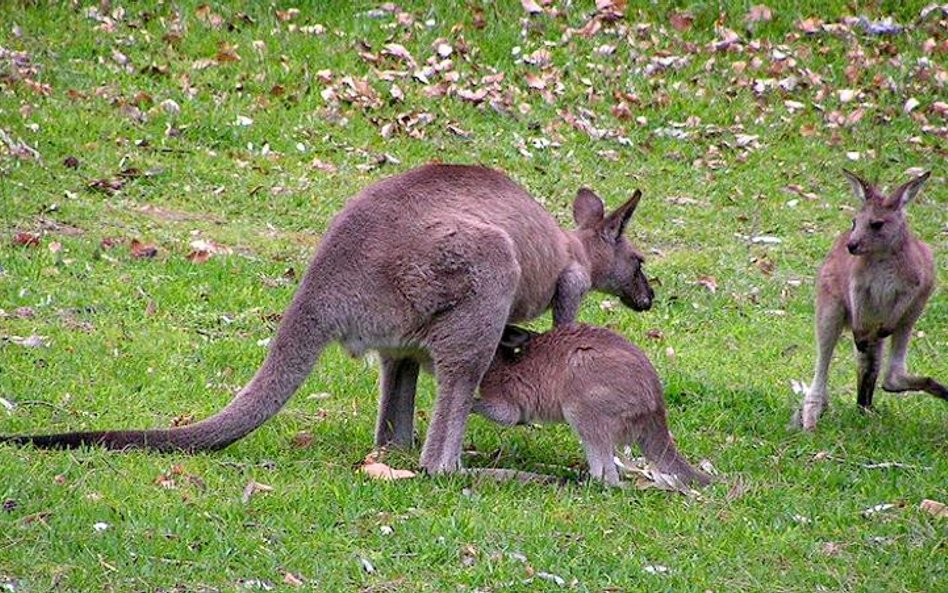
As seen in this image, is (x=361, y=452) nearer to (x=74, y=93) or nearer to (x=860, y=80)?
(x=74, y=93)

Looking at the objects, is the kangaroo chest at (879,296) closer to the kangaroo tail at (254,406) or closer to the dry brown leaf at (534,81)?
the kangaroo tail at (254,406)

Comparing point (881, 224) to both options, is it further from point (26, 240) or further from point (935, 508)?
point (26, 240)

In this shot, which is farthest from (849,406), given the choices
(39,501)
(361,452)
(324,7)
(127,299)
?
(324,7)

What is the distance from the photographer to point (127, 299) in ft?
26.6

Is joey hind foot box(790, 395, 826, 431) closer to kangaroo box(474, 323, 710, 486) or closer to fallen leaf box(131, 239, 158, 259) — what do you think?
kangaroo box(474, 323, 710, 486)

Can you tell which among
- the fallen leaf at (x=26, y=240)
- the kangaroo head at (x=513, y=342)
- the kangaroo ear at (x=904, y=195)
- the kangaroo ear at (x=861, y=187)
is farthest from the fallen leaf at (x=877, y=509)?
the fallen leaf at (x=26, y=240)

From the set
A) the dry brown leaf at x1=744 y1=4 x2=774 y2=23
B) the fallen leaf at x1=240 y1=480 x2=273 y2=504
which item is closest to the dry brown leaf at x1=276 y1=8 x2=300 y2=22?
the dry brown leaf at x1=744 y1=4 x2=774 y2=23

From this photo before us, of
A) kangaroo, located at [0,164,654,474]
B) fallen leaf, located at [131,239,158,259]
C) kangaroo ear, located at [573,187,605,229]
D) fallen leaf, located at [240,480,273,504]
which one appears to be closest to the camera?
fallen leaf, located at [240,480,273,504]

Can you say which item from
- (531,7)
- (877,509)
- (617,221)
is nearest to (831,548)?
(877,509)

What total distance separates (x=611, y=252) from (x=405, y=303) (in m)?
1.72

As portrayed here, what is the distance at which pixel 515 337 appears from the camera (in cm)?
646

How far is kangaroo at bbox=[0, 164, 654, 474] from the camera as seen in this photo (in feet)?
19.1

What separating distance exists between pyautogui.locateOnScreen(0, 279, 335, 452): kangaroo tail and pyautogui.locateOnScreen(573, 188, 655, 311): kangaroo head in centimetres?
183

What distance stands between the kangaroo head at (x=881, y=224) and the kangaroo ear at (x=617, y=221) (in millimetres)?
1113
